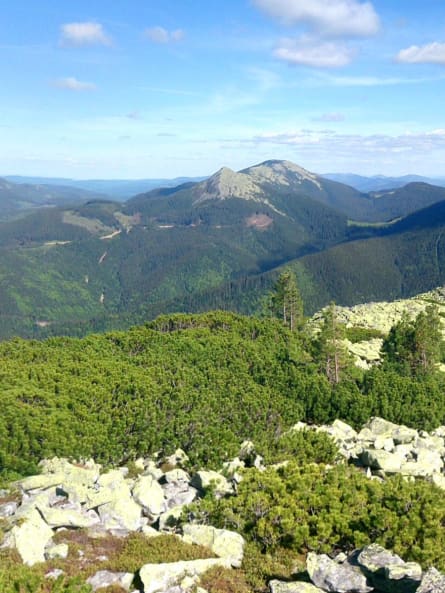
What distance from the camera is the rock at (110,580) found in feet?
52.0

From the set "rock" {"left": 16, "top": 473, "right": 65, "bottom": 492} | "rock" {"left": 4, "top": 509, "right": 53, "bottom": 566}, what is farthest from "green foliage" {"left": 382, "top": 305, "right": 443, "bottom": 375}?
"rock" {"left": 4, "top": 509, "right": 53, "bottom": 566}

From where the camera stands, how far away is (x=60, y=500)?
76.5 feet

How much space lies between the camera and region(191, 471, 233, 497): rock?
25519 millimetres

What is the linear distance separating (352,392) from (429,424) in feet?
24.4

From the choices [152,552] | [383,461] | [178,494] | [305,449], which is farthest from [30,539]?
[383,461]

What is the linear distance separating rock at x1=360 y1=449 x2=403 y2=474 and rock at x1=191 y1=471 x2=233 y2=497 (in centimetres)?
961

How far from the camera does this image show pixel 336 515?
62.1 ft

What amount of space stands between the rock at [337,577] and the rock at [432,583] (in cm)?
211

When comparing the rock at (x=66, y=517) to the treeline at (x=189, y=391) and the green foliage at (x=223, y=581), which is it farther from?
the treeline at (x=189, y=391)

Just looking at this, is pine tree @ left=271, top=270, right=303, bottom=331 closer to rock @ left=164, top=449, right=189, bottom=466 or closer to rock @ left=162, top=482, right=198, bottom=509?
rock @ left=164, top=449, right=189, bottom=466

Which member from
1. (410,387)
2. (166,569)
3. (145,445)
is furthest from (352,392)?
(166,569)

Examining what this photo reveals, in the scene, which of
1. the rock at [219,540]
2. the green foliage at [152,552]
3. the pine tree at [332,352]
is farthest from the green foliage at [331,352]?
the green foliage at [152,552]

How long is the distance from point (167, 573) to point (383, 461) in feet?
59.1

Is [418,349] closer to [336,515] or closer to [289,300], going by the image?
[289,300]
